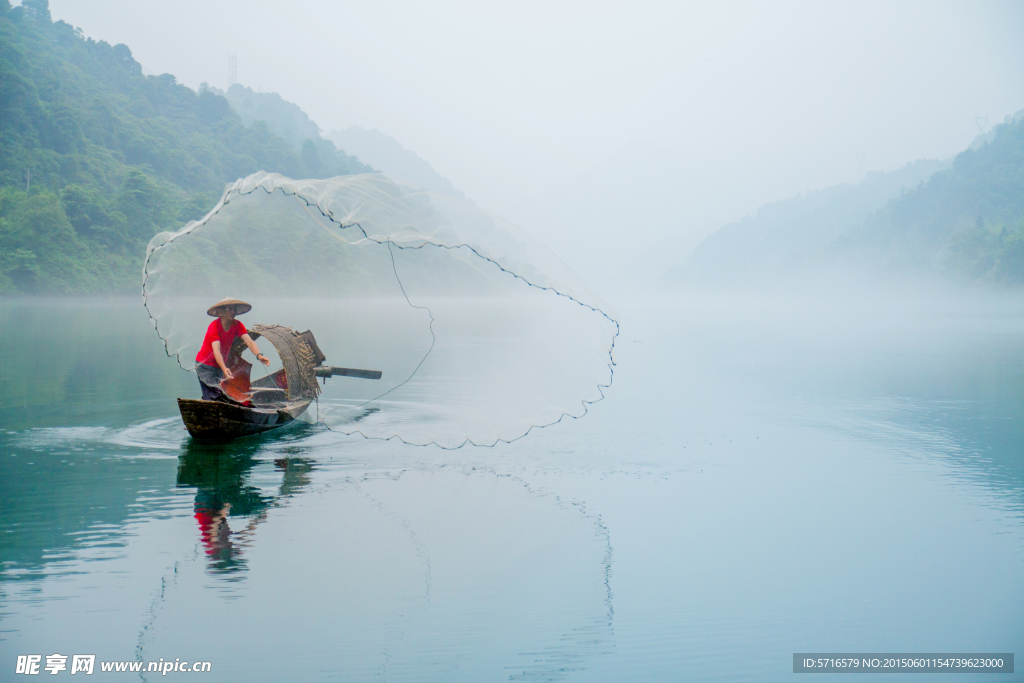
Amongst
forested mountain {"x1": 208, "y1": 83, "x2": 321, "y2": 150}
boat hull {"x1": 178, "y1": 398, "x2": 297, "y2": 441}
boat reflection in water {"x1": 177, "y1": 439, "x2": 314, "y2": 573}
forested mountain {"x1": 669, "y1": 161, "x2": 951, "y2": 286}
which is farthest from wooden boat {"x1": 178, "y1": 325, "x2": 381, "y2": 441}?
forested mountain {"x1": 208, "y1": 83, "x2": 321, "y2": 150}

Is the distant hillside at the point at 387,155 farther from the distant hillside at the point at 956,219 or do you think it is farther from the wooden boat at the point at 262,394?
the wooden boat at the point at 262,394

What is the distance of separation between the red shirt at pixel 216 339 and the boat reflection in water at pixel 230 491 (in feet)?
3.41

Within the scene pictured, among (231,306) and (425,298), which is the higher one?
(425,298)

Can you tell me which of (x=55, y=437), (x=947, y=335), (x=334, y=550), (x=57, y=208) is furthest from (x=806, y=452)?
(x=57, y=208)

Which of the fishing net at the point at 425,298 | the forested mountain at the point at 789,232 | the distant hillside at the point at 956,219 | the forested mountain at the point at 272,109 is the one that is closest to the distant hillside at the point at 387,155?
the forested mountain at the point at 272,109

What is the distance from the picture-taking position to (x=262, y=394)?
1055 cm

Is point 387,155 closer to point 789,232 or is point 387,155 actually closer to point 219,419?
point 789,232

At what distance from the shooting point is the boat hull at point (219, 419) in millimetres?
8547

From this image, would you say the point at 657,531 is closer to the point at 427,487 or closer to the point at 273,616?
the point at 427,487

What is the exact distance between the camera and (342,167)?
102 meters
